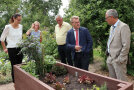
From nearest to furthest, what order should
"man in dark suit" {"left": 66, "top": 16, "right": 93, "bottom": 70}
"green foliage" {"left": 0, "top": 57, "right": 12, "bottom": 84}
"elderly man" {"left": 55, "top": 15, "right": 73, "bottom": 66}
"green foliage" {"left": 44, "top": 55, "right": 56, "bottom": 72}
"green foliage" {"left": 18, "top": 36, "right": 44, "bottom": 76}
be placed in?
"green foliage" {"left": 18, "top": 36, "right": 44, "bottom": 76} → "green foliage" {"left": 44, "top": 55, "right": 56, "bottom": 72} → "man in dark suit" {"left": 66, "top": 16, "right": 93, "bottom": 70} → "elderly man" {"left": 55, "top": 15, "right": 73, "bottom": 66} → "green foliage" {"left": 0, "top": 57, "right": 12, "bottom": 84}

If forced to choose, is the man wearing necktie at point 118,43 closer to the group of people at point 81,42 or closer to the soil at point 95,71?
the group of people at point 81,42

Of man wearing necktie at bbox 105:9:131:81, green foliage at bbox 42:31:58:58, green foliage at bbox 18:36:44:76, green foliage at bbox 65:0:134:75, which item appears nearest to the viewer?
man wearing necktie at bbox 105:9:131:81

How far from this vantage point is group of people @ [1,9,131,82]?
109 inches

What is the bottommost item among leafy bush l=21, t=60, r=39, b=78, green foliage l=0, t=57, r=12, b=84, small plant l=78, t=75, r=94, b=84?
green foliage l=0, t=57, r=12, b=84

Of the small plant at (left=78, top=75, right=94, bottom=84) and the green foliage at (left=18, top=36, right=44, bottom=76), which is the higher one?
the green foliage at (left=18, top=36, right=44, bottom=76)

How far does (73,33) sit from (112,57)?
1.25 meters

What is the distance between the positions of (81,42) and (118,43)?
3.81ft

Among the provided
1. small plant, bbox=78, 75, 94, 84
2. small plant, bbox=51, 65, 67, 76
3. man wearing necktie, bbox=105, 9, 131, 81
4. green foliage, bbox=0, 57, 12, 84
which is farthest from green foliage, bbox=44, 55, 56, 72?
Result: green foliage, bbox=0, 57, 12, 84

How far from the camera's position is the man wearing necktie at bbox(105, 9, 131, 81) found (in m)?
2.69

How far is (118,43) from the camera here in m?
2.80

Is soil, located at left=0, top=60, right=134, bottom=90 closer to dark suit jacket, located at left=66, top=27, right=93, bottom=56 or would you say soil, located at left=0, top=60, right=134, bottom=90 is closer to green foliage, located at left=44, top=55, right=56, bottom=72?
dark suit jacket, located at left=66, top=27, right=93, bottom=56

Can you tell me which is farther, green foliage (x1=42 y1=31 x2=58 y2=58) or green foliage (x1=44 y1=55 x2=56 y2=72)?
green foliage (x1=42 y1=31 x2=58 y2=58)

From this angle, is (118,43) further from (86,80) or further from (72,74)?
(72,74)

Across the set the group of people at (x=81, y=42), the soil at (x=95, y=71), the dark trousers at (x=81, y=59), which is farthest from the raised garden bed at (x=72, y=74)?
the soil at (x=95, y=71)
